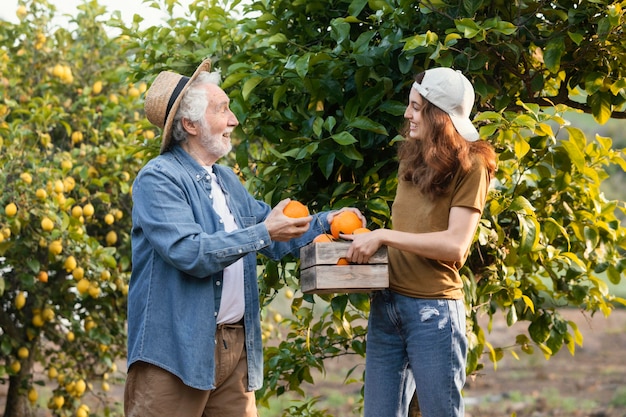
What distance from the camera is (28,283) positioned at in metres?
4.25

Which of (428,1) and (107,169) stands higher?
Result: (428,1)

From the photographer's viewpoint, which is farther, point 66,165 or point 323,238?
point 66,165

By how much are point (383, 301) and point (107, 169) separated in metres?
2.46

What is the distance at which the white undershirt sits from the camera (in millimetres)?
2408

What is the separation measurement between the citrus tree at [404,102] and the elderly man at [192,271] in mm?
313

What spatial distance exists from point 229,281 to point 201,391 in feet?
0.96

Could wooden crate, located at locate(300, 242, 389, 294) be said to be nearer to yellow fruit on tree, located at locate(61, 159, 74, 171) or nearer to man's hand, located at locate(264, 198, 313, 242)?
man's hand, located at locate(264, 198, 313, 242)

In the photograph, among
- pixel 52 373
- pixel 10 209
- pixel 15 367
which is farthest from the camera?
pixel 52 373

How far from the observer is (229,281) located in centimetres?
243

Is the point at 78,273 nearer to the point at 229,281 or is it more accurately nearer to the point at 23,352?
the point at 23,352

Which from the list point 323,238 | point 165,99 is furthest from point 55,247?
point 323,238

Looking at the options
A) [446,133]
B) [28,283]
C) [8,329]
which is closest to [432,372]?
[446,133]

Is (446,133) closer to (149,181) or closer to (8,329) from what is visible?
(149,181)

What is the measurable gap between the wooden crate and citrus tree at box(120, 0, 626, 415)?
374 millimetres
